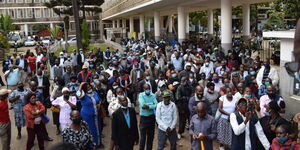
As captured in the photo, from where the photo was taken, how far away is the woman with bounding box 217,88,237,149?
6457 millimetres

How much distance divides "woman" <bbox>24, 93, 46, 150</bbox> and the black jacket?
2004 millimetres

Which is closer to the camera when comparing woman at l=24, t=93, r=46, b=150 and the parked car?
woman at l=24, t=93, r=46, b=150

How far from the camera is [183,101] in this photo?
8.14 m

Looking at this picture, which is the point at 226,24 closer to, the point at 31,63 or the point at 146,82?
the point at 146,82

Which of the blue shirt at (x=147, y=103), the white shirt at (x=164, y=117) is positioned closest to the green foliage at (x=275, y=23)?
the blue shirt at (x=147, y=103)

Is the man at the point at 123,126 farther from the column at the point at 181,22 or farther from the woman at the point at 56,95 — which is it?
the column at the point at 181,22

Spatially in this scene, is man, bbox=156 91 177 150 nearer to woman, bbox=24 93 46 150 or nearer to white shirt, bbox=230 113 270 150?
white shirt, bbox=230 113 270 150

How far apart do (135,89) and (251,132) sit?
237 inches

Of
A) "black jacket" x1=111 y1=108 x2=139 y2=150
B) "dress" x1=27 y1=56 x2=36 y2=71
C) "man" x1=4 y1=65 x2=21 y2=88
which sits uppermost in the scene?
"dress" x1=27 y1=56 x2=36 y2=71

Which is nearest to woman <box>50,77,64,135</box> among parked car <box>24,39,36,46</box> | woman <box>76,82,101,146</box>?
woman <box>76,82,101,146</box>

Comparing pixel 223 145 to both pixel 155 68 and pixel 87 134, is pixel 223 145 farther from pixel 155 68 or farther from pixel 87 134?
pixel 155 68

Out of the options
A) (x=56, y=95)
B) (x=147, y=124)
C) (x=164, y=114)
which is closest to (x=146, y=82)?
(x=56, y=95)

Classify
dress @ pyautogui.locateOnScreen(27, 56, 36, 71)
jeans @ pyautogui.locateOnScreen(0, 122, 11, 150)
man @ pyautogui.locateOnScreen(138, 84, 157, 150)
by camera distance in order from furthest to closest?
dress @ pyautogui.locateOnScreen(27, 56, 36, 71), jeans @ pyautogui.locateOnScreen(0, 122, 11, 150), man @ pyautogui.locateOnScreen(138, 84, 157, 150)

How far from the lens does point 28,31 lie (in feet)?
240
